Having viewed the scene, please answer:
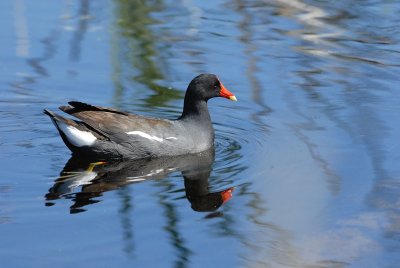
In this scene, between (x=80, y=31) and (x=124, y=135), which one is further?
(x=80, y=31)

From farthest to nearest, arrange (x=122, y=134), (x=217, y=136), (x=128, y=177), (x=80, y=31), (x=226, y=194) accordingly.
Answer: (x=80, y=31) → (x=217, y=136) → (x=122, y=134) → (x=128, y=177) → (x=226, y=194)

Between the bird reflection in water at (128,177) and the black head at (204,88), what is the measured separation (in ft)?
1.75

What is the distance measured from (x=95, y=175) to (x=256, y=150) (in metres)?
1.42

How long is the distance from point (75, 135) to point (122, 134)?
0.43 m

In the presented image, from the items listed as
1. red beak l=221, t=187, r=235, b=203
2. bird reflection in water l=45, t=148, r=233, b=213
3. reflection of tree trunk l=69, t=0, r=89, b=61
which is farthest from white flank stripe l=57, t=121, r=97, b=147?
reflection of tree trunk l=69, t=0, r=89, b=61

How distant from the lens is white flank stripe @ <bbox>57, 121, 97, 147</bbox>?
835 centimetres

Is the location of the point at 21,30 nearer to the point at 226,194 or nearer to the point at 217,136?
the point at 217,136

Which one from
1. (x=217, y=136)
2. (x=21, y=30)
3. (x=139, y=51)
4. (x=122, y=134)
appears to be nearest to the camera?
(x=122, y=134)

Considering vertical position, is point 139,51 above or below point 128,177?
above

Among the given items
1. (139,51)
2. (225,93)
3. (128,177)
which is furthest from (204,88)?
(139,51)

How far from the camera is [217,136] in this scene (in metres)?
9.27

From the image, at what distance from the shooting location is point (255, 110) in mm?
9570

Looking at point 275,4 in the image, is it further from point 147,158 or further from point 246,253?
point 246,253

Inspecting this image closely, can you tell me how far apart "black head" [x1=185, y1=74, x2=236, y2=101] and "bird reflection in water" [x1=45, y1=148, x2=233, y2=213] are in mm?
534
